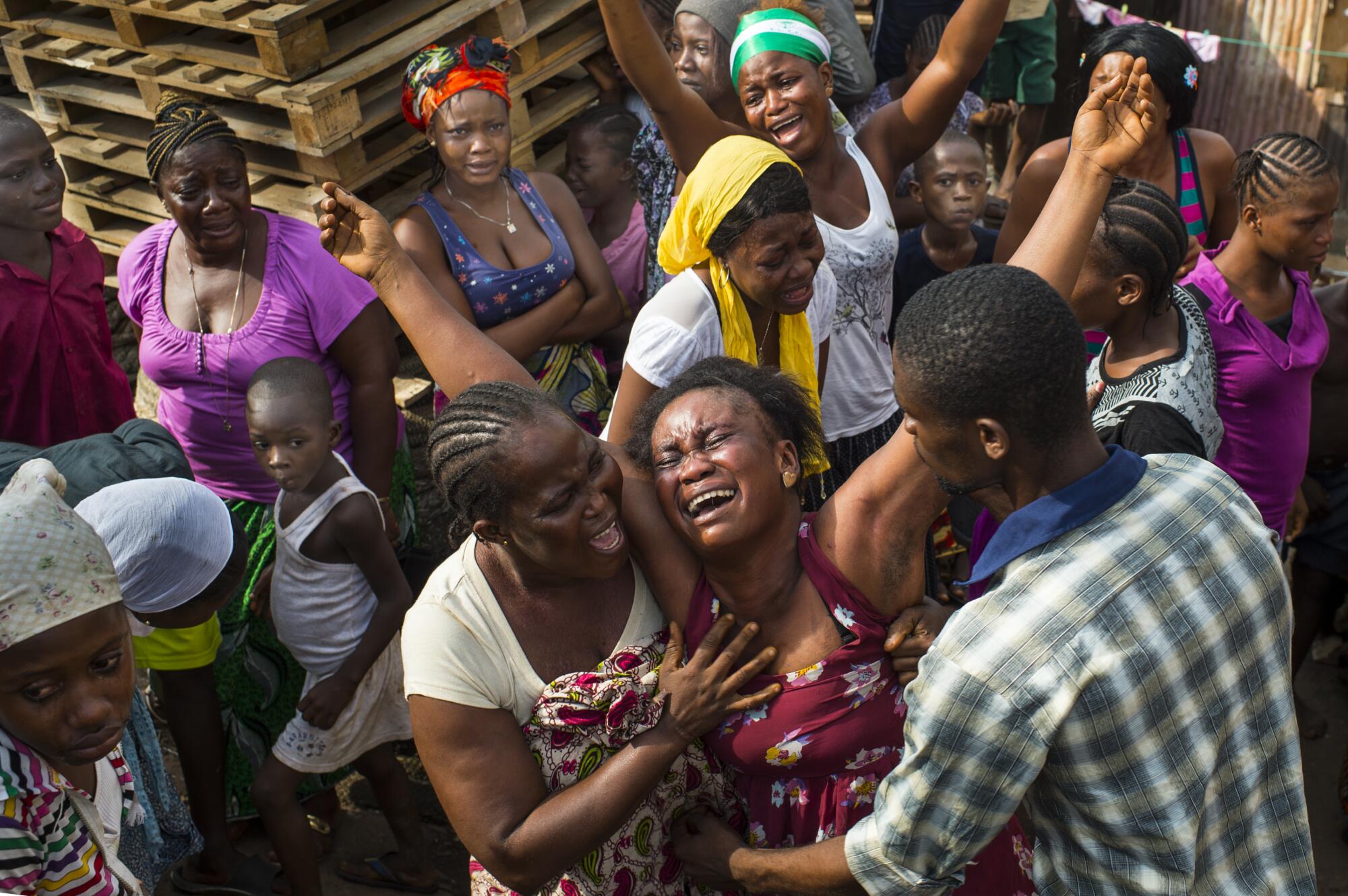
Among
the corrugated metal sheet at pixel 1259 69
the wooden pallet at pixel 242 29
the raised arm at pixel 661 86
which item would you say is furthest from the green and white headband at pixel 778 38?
the corrugated metal sheet at pixel 1259 69

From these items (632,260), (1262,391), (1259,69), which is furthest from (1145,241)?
(1259,69)

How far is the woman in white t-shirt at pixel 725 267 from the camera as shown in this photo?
2.83 m

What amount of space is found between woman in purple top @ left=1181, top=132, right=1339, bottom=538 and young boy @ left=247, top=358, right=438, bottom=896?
249 cm

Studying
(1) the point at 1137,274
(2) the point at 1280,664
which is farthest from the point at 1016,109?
(2) the point at 1280,664

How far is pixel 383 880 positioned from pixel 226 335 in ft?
6.10

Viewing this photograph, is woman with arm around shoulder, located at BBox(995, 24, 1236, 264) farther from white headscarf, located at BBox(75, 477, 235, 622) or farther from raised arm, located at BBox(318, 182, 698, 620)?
white headscarf, located at BBox(75, 477, 235, 622)

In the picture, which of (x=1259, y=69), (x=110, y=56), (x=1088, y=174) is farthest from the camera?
(x=1259, y=69)

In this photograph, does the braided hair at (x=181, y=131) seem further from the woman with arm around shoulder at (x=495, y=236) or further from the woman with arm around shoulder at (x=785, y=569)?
the woman with arm around shoulder at (x=785, y=569)

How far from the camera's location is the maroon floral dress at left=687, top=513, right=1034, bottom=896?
7.08ft

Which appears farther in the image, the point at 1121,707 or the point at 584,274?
the point at 584,274

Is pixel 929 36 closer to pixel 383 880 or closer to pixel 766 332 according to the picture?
pixel 766 332

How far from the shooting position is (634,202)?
4816mm

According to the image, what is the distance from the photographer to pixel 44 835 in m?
1.91

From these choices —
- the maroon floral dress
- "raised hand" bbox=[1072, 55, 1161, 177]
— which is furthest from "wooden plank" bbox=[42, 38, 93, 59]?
"raised hand" bbox=[1072, 55, 1161, 177]
